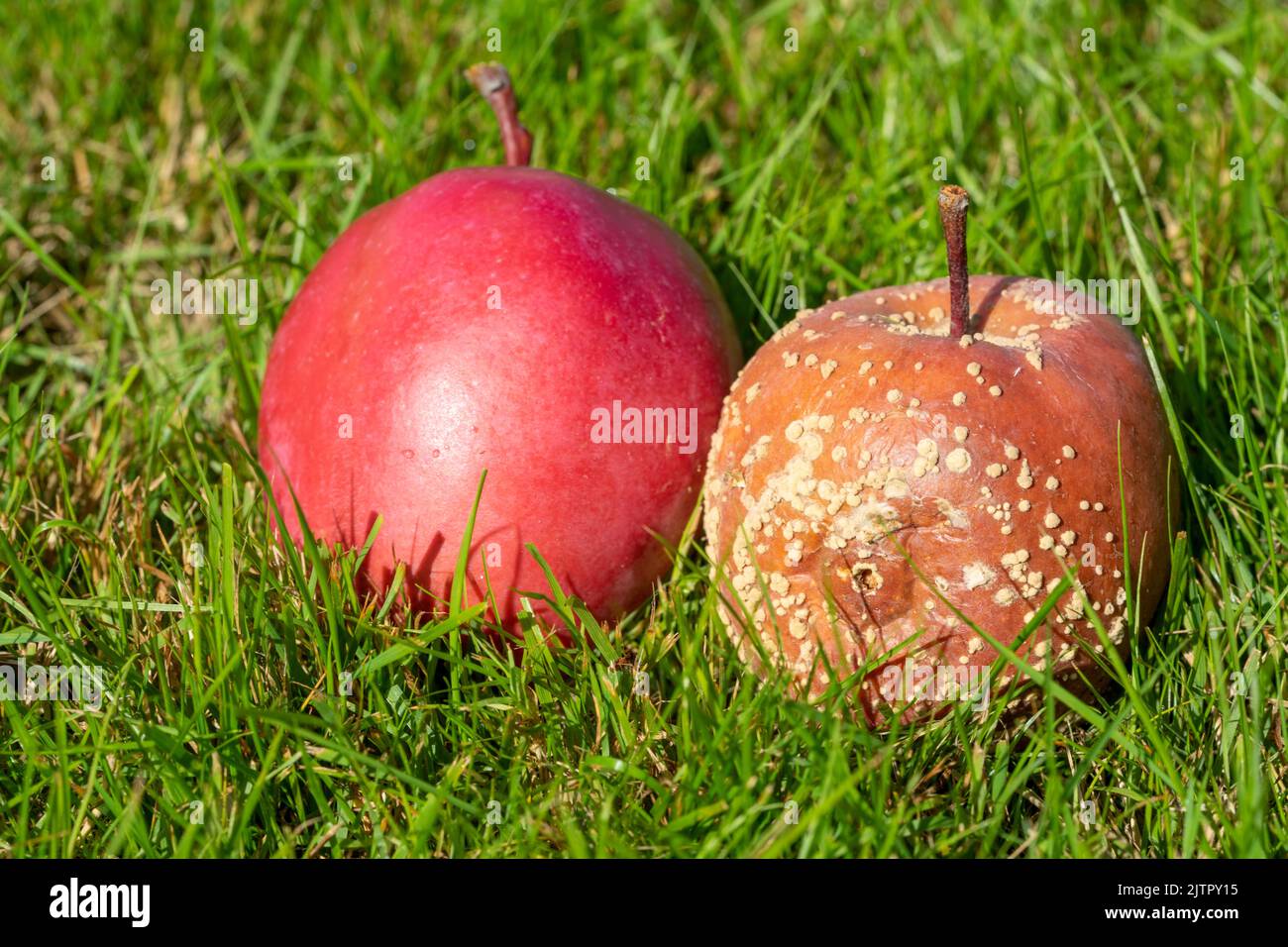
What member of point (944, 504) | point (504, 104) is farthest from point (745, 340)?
point (944, 504)

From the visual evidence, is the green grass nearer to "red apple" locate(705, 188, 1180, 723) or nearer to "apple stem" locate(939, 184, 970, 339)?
"red apple" locate(705, 188, 1180, 723)

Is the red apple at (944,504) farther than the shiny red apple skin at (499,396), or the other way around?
the shiny red apple skin at (499,396)

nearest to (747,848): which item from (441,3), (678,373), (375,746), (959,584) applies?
(959,584)

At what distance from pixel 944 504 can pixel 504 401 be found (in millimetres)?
772

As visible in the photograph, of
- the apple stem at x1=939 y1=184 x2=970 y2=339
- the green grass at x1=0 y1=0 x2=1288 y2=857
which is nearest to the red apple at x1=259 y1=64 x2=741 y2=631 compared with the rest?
the green grass at x1=0 y1=0 x2=1288 y2=857

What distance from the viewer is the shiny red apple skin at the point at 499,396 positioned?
6.91 ft

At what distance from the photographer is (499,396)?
2100 mm

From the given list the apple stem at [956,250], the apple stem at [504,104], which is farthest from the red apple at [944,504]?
the apple stem at [504,104]

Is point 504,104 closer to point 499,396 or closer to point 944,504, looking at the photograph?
point 499,396

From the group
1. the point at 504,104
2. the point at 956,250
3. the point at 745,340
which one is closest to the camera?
the point at 956,250

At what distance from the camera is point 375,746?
6.89ft

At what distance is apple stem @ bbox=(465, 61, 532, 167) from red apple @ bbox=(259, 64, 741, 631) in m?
0.34

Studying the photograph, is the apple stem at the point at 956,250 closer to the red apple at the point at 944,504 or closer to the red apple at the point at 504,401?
the red apple at the point at 944,504

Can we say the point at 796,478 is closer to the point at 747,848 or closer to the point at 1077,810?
the point at 747,848
